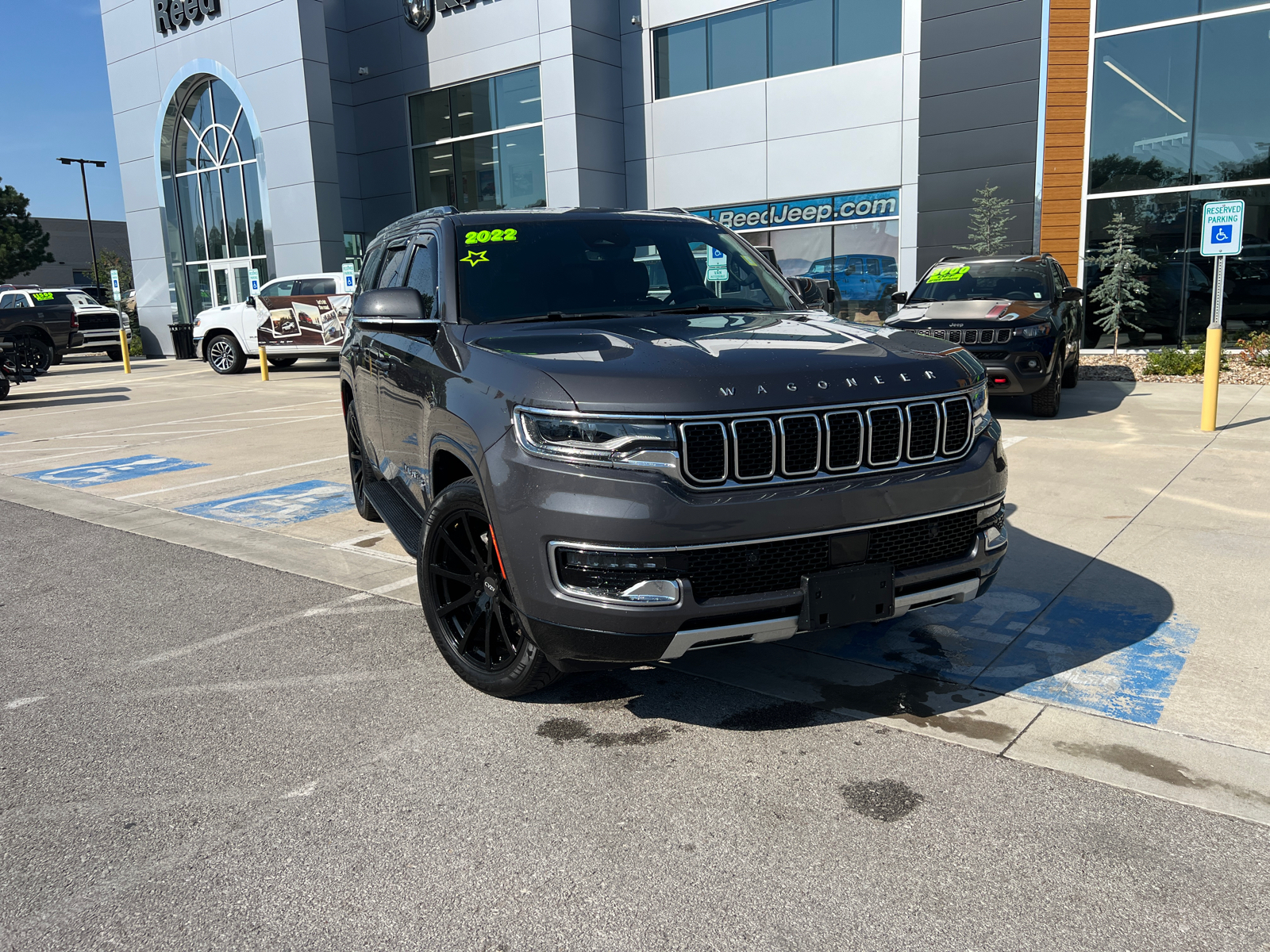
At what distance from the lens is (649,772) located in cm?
318

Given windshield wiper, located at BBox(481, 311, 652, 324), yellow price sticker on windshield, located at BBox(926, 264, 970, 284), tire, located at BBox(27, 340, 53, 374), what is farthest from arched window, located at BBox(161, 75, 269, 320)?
windshield wiper, located at BBox(481, 311, 652, 324)

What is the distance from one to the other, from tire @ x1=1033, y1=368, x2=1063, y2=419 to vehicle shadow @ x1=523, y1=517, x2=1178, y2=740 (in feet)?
20.5

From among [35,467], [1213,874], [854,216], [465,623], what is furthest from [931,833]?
[854,216]

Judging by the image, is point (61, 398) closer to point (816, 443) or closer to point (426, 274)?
point (426, 274)

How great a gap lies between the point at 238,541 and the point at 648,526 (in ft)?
14.2

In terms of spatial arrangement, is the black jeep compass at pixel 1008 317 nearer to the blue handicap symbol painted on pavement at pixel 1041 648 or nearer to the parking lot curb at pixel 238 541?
the blue handicap symbol painted on pavement at pixel 1041 648

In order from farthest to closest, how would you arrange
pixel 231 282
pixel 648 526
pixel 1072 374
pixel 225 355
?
pixel 231 282 → pixel 225 355 → pixel 1072 374 → pixel 648 526

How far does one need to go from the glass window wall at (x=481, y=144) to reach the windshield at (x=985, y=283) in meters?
13.5

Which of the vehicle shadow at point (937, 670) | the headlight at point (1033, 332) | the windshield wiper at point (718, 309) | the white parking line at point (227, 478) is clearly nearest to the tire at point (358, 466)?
the white parking line at point (227, 478)

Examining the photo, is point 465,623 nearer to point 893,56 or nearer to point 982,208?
point 982,208

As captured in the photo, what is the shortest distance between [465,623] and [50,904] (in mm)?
1679

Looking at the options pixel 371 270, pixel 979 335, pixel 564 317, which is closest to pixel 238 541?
pixel 371 270

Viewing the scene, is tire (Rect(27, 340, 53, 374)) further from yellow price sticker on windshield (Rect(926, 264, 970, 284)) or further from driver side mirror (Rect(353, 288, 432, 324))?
driver side mirror (Rect(353, 288, 432, 324))

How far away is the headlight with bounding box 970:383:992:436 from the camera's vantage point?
353cm
